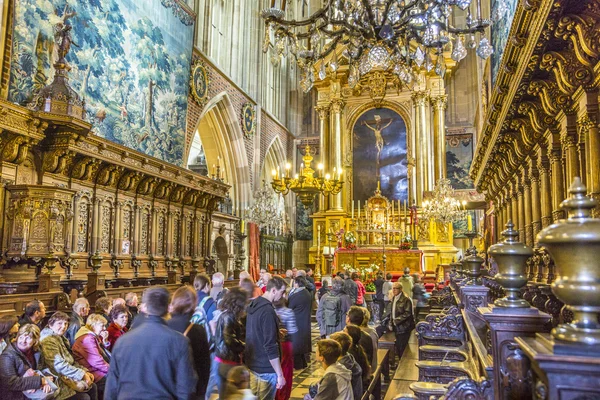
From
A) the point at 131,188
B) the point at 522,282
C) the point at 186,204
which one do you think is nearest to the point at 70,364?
the point at 522,282

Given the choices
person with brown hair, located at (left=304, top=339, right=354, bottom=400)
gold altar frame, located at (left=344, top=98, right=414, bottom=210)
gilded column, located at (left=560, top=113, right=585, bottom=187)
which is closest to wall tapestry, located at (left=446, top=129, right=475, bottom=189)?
gold altar frame, located at (left=344, top=98, right=414, bottom=210)

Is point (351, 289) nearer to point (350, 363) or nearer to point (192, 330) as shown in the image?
point (350, 363)

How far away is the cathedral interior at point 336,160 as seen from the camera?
2583mm

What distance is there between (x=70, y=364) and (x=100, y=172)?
20.8ft

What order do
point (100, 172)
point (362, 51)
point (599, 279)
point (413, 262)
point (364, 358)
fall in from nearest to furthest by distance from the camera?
point (599, 279) → point (364, 358) → point (362, 51) → point (100, 172) → point (413, 262)

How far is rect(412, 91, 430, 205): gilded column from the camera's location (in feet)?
65.6

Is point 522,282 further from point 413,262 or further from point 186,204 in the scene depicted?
point 413,262

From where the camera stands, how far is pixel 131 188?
10.5 m

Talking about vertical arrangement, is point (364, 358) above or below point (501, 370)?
below

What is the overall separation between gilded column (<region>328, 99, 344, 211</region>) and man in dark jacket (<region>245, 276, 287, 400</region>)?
1693 centimetres

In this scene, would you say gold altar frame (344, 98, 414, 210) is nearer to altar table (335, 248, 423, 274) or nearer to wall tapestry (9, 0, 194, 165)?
altar table (335, 248, 423, 274)

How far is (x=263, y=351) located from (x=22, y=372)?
1656 mm

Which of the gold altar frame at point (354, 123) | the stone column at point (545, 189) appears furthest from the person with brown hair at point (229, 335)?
the gold altar frame at point (354, 123)

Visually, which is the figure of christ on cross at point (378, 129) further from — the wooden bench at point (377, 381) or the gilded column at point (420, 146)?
the wooden bench at point (377, 381)
